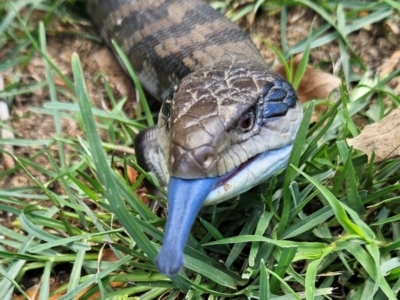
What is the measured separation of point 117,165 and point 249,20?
1.46 metres

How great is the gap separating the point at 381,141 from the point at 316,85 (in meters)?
0.74

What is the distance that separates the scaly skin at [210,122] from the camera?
1994mm

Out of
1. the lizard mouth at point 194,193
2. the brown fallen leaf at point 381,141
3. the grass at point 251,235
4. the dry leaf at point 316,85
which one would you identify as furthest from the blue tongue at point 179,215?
the dry leaf at point 316,85

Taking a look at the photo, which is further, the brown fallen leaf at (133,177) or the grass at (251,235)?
the brown fallen leaf at (133,177)

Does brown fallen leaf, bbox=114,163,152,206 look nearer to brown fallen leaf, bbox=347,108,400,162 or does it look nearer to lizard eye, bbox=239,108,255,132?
lizard eye, bbox=239,108,255,132

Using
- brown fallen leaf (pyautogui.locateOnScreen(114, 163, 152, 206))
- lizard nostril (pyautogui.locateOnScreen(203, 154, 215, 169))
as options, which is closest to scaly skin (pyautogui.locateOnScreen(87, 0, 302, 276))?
lizard nostril (pyautogui.locateOnScreen(203, 154, 215, 169))

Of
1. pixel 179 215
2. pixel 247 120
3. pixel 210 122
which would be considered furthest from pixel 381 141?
pixel 179 215

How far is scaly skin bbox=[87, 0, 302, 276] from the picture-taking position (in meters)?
1.99

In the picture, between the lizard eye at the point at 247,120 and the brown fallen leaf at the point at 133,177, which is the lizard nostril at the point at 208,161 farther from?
the brown fallen leaf at the point at 133,177

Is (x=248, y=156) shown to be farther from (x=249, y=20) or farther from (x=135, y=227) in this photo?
(x=249, y=20)

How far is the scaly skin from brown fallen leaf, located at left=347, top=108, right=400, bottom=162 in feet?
1.04

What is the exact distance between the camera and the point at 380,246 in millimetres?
2266

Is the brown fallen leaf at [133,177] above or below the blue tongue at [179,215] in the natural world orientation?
below

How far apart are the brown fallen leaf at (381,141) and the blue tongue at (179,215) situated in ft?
2.71
